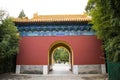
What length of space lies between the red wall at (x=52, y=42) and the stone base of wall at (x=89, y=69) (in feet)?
0.98

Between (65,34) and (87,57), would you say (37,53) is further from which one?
(87,57)

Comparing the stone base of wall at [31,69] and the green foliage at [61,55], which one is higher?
the green foliage at [61,55]

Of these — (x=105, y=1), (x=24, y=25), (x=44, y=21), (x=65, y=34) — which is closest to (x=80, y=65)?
(x=65, y=34)

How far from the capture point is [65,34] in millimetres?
14227

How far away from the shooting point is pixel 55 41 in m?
14.2

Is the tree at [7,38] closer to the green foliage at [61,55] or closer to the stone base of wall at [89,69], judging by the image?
the stone base of wall at [89,69]

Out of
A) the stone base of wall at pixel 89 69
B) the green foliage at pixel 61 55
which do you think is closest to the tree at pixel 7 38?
the stone base of wall at pixel 89 69

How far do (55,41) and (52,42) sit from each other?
24 cm

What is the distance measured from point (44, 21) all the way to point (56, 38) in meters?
1.61

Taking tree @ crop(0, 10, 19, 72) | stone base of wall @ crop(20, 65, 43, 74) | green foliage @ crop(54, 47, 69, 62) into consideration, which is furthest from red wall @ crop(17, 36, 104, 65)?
green foliage @ crop(54, 47, 69, 62)

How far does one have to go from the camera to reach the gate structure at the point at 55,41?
13.8 meters

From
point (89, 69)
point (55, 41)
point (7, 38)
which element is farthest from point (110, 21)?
point (55, 41)

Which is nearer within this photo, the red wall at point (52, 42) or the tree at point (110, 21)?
the tree at point (110, 21)

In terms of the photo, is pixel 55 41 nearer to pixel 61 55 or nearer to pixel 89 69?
pixel 89 69
